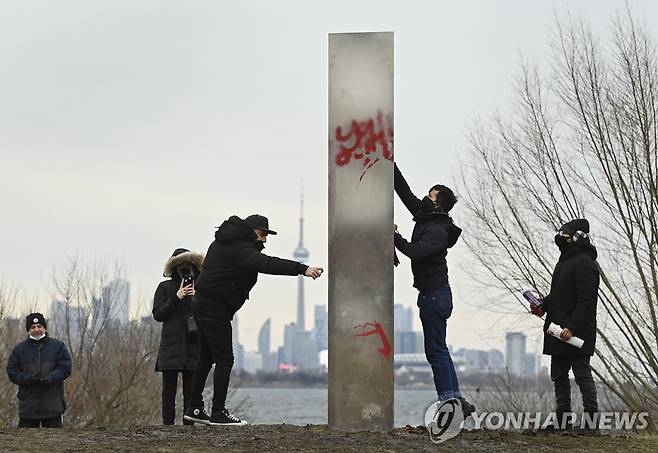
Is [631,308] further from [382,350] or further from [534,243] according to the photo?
[382,350]

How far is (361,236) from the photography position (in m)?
9.12

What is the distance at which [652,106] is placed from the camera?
1781 centimetres

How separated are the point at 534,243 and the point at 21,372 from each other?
9.24 meters

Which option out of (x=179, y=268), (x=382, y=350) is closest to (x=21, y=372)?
(x=179, y=268)

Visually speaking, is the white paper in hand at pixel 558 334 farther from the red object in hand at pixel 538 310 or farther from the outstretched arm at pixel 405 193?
the outstretched arm at pixel 405 193

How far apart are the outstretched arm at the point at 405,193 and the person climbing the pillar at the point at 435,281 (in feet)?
0.77

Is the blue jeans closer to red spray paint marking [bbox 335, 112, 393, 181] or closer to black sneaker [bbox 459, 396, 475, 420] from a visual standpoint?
black sneaker [bbox 459, 396, 475, 420]

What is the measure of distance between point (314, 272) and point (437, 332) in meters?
1.09

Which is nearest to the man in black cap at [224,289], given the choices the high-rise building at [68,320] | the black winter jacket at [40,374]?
the black winter jacket at [40,374]

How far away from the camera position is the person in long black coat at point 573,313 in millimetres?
9516

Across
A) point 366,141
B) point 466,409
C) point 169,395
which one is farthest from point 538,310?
point 169,395

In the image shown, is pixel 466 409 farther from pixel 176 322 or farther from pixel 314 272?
pixel 176 322

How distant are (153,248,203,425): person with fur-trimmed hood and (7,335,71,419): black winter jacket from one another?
94 centimetres

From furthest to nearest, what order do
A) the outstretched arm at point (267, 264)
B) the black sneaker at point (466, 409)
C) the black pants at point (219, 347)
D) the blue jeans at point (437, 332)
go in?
the black pants at point (219, 347) < the blue jeans at point (437, 332) < the outstretched arm at point (267, 264) < the black sneaker at point (466, 409)
